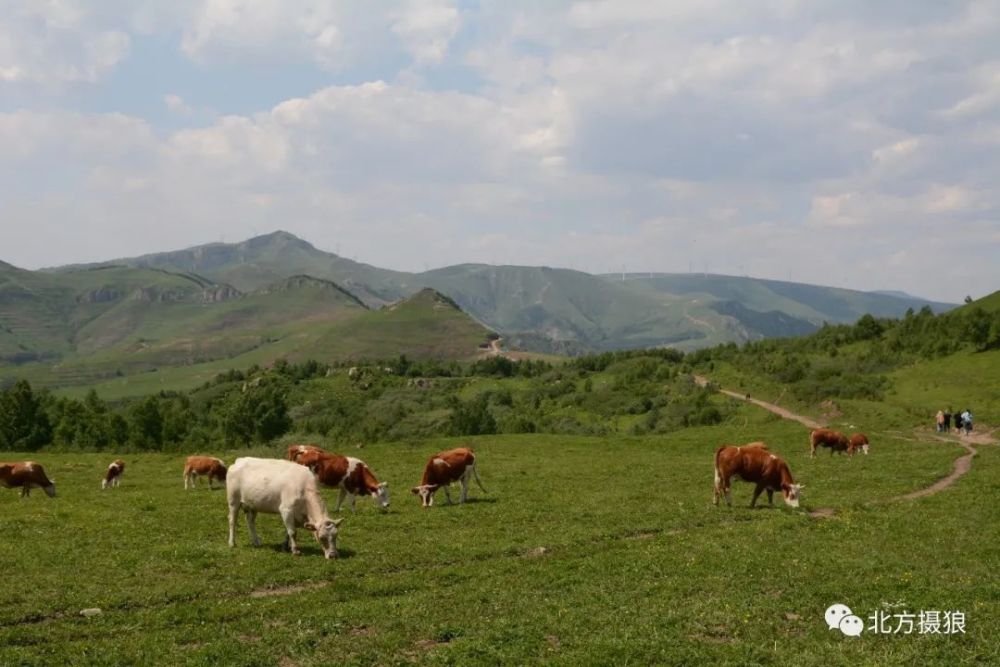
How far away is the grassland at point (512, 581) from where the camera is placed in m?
13.5

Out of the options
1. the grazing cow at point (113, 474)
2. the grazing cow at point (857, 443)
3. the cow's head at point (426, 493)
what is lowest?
the grazing cow at point (113, 474)

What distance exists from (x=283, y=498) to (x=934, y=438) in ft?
180

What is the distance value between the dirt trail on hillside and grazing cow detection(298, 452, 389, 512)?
55.4 ft

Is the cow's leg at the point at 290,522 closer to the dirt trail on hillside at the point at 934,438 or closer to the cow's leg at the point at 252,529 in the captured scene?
the cow's leg at the point at 252,529

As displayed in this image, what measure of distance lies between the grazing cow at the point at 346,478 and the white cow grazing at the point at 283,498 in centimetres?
645

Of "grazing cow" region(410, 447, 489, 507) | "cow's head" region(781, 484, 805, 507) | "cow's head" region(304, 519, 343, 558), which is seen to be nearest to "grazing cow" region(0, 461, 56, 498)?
"grazing cow" region(410, 447, 489, 507)

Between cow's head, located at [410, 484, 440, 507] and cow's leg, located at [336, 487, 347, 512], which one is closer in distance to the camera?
cow's leg, located at [336, 487, 347, 512]

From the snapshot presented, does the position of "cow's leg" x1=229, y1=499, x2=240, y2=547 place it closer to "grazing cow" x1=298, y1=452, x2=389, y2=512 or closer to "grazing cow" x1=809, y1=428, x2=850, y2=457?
"grazing cow" x1=298, y1=452, x2=389, y2=512

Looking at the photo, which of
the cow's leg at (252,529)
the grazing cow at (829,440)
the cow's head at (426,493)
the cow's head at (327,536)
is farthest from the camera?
the grazing cow at (829,440)

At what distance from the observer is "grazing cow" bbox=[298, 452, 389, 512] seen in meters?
28.8

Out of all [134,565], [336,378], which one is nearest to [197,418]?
[336,378]

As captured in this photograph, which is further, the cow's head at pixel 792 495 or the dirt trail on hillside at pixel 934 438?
the dirt trail on hillside at pixel 934 438

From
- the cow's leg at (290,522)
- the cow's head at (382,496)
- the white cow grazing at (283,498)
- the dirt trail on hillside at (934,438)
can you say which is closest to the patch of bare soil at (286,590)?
the white cow grazing at (283,498)

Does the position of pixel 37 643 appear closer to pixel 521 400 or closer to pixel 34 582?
pixel 34 582
